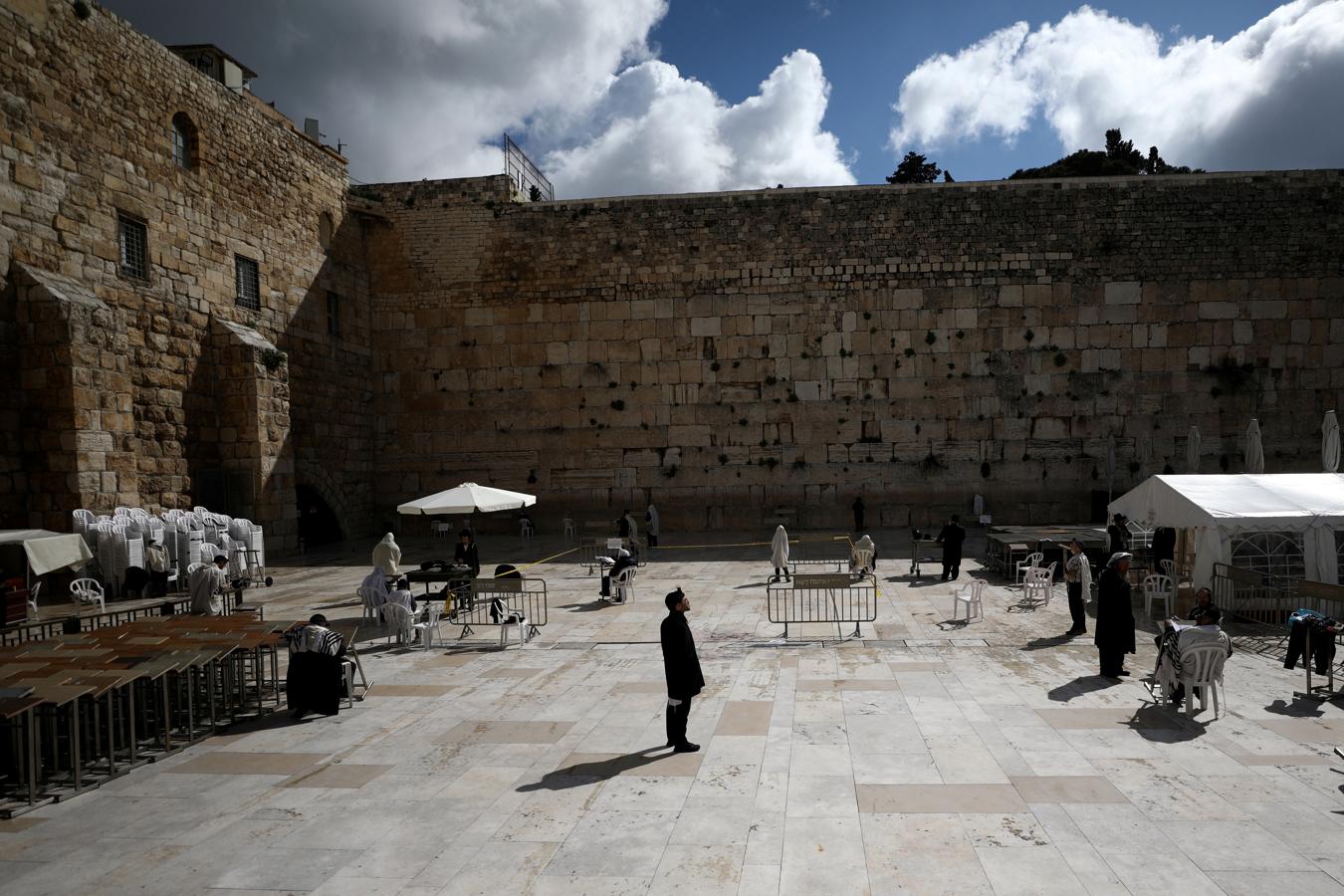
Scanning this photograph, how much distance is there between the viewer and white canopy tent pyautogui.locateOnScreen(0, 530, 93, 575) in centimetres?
976

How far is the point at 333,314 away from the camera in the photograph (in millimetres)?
20188

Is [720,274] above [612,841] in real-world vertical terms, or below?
above

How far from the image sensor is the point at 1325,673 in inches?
264

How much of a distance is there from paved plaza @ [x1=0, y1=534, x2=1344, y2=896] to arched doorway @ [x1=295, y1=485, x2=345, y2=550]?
42.4 feet

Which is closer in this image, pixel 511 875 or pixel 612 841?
pixel 511 875

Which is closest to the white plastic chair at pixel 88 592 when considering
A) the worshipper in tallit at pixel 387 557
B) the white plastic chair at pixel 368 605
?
the white plastic chair at pixel 368 605

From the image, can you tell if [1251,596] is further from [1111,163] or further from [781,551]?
[1111,163]

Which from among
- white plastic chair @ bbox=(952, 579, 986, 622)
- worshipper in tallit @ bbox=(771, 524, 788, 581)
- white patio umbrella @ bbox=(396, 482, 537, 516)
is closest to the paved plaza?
white plastic chair @ bbox=(952, 579, 986, 622)

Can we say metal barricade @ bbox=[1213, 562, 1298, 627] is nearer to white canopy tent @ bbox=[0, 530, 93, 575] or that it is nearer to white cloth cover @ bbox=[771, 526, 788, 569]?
white cloth cover @ bbox=[771, 526, 788, 569]

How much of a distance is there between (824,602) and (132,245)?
1370 centimetres

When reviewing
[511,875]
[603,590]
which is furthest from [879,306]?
[511,875]

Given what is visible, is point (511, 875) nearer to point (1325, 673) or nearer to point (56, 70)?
point (1325, 673)

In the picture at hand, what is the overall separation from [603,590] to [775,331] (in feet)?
35.4

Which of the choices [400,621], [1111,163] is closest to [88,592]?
[400,621]
